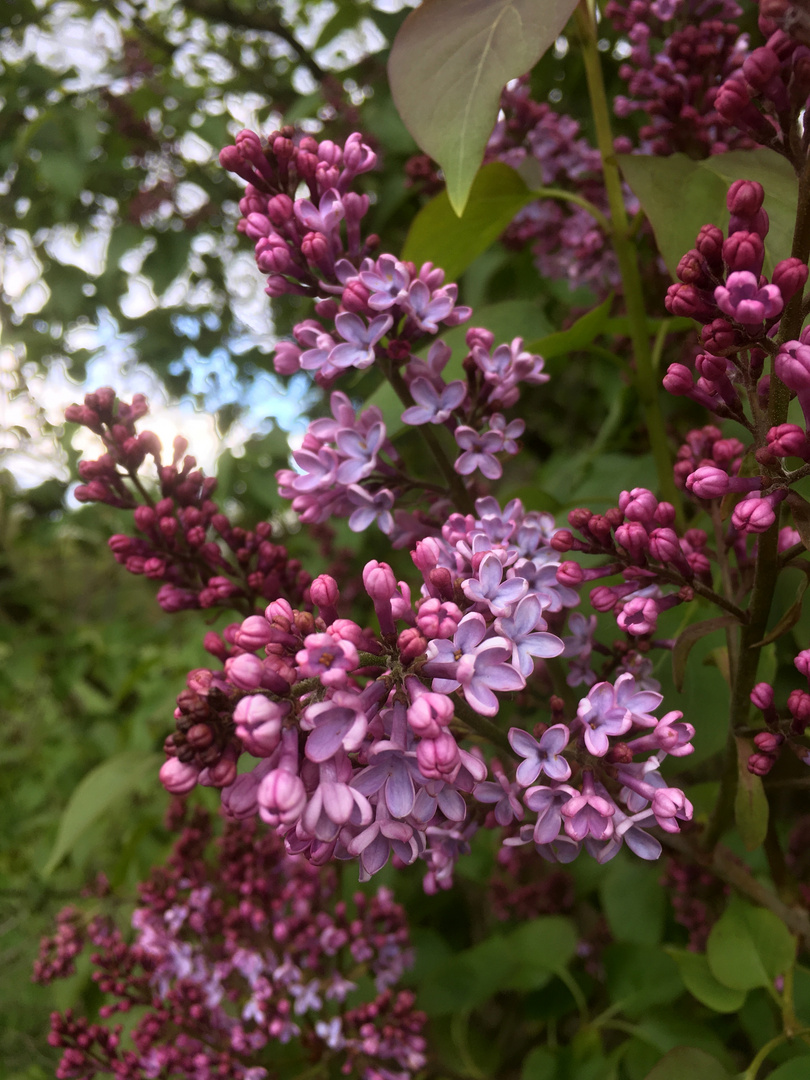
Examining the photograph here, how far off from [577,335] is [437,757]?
2.29ft

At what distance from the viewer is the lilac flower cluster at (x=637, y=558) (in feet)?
2.14

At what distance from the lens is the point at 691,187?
0.82 m

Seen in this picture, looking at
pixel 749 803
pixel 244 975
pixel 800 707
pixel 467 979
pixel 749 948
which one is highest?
pixel 800 707

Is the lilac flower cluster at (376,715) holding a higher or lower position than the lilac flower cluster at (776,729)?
higher

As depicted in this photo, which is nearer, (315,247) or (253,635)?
(253,635)

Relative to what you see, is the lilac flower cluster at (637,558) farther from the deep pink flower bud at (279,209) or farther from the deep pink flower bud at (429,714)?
the deep pink flower bud at (279,209)

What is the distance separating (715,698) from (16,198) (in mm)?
2890

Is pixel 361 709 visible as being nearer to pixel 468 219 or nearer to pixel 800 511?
pixel 800 511

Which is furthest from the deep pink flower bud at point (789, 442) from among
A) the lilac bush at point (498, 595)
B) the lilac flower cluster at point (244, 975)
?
the lilac flower cluster at point (244, 975)

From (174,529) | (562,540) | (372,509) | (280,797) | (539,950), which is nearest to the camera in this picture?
(280,797)

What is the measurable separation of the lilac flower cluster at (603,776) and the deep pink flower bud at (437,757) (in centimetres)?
9

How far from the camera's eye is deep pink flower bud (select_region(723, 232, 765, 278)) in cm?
51

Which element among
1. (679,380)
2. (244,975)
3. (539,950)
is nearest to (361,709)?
(679,380)

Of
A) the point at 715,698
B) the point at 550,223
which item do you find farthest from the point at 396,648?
the point at 550,223
